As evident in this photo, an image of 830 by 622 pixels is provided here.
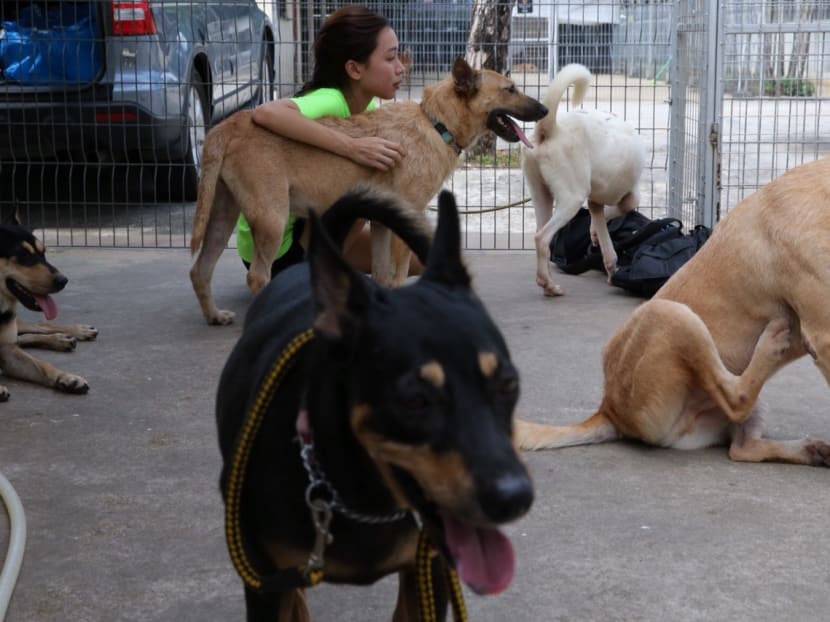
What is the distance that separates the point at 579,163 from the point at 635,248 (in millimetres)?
612

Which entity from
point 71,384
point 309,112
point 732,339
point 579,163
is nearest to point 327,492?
point 732,339

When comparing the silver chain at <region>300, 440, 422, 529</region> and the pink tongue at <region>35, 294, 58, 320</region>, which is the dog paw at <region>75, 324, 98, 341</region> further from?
the silver chain at <region>300, 440, 422, 529</region>

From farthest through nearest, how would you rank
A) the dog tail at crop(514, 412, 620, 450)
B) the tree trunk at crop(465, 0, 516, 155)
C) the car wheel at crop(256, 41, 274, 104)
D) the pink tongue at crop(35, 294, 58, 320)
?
the tree trunk at crop(465, 0, 516, 155) < the car wheel at crop(256, 41, 274, 104) < the pink tongue at crop(35, 294, 58, 320) < the dog tail at crop(514, 412, 620, 450)

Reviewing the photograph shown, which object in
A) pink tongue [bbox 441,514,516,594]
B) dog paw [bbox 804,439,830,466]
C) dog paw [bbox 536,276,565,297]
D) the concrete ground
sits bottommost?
the concrete ground

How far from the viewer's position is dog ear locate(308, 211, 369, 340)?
1.77 metres

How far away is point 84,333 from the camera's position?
524 cm

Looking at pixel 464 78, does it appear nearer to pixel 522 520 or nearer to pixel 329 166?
pixel 329 166

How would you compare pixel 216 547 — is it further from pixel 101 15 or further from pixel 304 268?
pixel 101 15

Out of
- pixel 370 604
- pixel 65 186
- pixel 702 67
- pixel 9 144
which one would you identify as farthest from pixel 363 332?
pixel 65 186

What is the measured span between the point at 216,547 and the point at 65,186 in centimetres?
547

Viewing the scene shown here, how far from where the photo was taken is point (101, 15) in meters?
7.03

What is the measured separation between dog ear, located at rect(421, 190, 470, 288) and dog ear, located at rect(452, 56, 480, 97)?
4.05 metres

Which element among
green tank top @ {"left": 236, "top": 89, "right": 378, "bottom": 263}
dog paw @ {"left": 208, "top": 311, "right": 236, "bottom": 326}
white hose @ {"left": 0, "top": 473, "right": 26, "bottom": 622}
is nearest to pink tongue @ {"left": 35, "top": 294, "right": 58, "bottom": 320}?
dog paw @ {"left": 208, "top": 311, "right": 236, "bottom": 326}

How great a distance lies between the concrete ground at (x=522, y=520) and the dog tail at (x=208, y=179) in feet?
1.63
